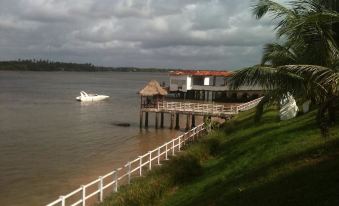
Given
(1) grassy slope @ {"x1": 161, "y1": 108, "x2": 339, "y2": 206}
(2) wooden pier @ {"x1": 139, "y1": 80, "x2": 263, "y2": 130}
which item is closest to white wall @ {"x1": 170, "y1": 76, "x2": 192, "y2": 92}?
(2) wooden pier @ {"x1": 139, "y1": 80, "x2": 263, "y2": 130}

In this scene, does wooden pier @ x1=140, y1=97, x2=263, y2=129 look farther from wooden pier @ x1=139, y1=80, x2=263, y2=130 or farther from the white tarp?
the white tarp

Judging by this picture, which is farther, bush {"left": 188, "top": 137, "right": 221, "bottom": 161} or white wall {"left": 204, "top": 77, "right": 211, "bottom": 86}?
white wall {"left": 204, "top": 77, "right": 211, "bottom": 86}

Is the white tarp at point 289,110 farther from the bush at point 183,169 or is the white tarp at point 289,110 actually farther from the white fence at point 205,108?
the white fence at point 205,108

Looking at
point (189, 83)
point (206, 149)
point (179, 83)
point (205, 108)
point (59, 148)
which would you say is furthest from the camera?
point (189, 83)

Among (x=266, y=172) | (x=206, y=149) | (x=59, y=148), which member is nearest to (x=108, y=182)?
(x=206, y=149)

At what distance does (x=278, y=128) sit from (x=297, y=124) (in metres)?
0.87

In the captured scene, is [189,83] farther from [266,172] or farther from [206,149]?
[266,172]

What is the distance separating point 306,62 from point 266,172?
9.96 ft

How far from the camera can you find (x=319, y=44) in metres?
12.2

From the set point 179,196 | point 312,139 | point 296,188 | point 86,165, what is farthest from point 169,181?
point 86,165

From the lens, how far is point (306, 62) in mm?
12852

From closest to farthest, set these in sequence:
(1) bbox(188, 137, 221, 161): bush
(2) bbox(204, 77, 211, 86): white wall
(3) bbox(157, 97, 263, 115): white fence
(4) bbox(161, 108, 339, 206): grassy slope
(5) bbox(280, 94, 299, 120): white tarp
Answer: (4) bbox(161, 108, 339, 206): grassy slope
(1) bbox(188, 137, 221, 161): bush
(5) bbox(280, 94, 299, 120): white tarp
(3) bbox(157, 97, 263, 115): white fence
(2) bbox(204, 77, 211, 86): white wall

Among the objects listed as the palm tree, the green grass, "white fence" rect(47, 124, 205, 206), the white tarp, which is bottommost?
"white fence" rect(47, 124, 205, 206)

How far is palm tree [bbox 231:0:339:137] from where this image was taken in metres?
10.8
